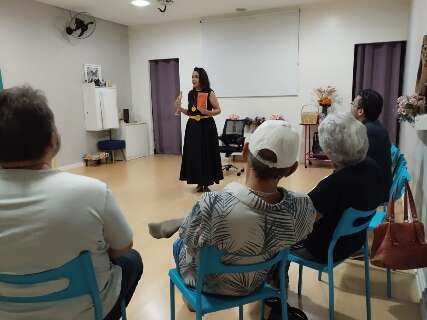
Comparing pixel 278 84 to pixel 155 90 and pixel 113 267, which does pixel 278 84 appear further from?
pixel 113 267

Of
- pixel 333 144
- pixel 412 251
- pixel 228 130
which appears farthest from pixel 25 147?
pixel 228 130

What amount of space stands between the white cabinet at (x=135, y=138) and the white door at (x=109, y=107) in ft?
0.97

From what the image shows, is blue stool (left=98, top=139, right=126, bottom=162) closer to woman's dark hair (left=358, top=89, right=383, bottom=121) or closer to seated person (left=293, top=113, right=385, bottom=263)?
woman's dark hair (left=358, top=89, right=383, bottom=121)

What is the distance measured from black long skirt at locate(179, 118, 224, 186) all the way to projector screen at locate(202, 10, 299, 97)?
2655 millimetres

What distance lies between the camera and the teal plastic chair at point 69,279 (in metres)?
1.05

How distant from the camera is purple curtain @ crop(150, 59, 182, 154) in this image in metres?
7.90

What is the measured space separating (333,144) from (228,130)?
4.95m

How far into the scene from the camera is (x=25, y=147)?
3.47ft

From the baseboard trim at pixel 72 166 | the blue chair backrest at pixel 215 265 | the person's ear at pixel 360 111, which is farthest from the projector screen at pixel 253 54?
the blue chair backrest at pixel 215 265

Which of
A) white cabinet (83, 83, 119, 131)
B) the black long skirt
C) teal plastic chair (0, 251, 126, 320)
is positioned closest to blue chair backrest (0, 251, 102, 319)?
teal plastic chair (0, 251, 126, 320)

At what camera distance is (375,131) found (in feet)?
8.22

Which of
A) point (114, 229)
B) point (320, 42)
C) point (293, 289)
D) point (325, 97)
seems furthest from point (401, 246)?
point (320, 42)

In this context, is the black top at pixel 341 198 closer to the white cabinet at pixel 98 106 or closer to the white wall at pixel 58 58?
the white wall at pixel 58 58

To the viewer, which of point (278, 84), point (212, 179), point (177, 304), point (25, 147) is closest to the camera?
point (25, 147)
